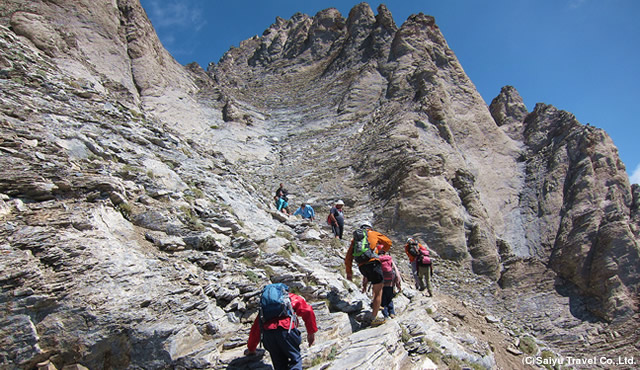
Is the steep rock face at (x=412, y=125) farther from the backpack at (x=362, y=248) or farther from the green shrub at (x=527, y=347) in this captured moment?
the backpack at (x=362, y=248)

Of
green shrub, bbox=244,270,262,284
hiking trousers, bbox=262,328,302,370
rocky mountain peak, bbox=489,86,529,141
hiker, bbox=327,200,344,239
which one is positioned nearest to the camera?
hiking trousers, bbox=262,328,302,370

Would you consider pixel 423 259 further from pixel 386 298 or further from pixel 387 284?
pixel 387 284

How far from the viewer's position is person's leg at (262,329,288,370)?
4.25 metres

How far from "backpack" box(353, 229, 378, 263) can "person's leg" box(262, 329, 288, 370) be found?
2.61 m

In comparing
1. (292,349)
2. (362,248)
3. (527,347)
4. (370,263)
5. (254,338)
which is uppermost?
(362,248)

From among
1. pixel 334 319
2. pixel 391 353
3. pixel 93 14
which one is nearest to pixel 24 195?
pixel 334 319

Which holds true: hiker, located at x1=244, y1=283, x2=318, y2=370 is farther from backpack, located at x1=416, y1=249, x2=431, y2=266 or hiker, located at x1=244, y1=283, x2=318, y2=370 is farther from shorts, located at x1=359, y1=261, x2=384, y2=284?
backpack, located at x1=416, y1=249, x2=431, y2=266

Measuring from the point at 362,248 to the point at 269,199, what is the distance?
31.4 feet

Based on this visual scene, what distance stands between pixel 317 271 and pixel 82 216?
174 inches

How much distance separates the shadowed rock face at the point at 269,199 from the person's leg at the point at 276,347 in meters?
0.56

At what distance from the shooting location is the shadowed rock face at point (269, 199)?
15.7ft

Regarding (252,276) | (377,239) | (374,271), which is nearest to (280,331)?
(252,276)

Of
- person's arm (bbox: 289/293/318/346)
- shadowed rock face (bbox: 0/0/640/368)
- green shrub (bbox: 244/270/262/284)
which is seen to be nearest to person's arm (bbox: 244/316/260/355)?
shadowed rock face (bbox: 0/0/640/368)

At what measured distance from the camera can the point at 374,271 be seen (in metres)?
6.48
